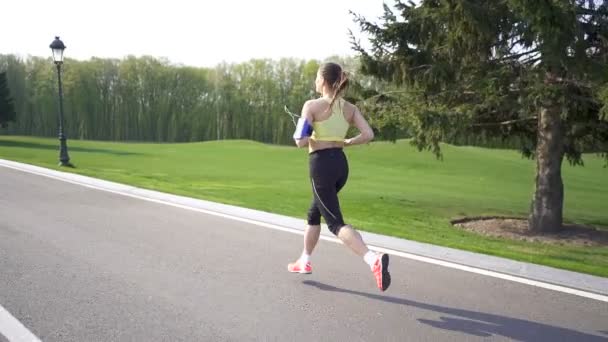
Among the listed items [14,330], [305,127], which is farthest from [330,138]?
[14,330]

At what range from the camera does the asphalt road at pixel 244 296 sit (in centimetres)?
369

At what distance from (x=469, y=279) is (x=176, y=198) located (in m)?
6.45

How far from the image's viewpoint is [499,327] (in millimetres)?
3824

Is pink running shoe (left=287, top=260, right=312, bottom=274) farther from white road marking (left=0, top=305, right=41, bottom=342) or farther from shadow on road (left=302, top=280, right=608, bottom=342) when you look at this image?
white road marking (left=0, top=305, right=41, bottom=342)

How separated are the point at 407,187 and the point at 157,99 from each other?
63.0m

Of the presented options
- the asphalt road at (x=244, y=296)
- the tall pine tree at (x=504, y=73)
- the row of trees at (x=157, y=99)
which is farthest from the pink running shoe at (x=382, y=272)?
the row of trees at (x=157, y=99)

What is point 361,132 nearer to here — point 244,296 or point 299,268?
point 299,268

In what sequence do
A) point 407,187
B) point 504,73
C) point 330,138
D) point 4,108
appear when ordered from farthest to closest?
point 4,108, point 407,187, point 504,73, point 330,138

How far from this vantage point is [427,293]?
4.57m

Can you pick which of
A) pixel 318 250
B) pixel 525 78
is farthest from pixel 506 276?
pixel 525 78

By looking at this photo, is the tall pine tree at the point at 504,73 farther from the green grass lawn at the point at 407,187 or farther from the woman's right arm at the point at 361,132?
the woman's right arm at the point at 361,132

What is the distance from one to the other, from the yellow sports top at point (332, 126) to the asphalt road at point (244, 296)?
1430mm

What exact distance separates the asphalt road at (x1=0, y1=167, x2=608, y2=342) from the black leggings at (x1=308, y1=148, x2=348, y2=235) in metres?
0.69

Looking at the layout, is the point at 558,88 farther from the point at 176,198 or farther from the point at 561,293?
the point at 176,198
